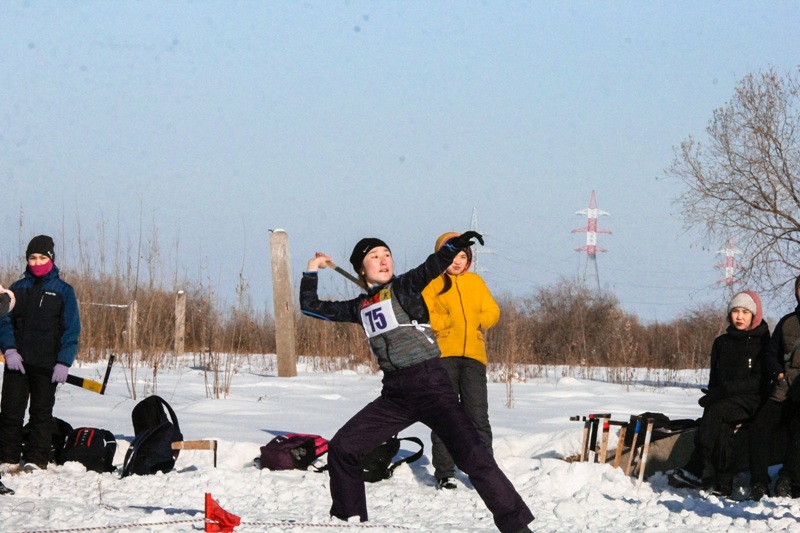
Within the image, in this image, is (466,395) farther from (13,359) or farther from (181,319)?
(181,319)

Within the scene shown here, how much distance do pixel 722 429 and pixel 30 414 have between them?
5061 mm

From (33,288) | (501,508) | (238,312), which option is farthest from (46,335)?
(238,312)

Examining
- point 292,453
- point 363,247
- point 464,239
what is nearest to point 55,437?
point 292,453

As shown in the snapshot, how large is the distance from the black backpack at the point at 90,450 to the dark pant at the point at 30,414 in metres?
0.18

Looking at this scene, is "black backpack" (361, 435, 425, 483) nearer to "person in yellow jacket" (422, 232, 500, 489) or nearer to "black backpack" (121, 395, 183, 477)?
"person in yellow jacket" (422, 232, 500, 489)

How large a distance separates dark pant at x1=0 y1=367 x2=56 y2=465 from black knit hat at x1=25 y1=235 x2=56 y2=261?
866mm

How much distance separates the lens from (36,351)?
298 inches

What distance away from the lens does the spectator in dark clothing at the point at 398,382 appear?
498 cm

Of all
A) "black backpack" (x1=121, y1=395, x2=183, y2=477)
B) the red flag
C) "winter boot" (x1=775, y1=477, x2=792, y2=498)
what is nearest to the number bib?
the red flag

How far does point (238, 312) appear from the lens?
14.0 metres

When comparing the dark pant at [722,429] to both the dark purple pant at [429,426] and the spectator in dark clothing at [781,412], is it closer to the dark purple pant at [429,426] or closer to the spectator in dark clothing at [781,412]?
the spectator in dark clothing at [781,412]

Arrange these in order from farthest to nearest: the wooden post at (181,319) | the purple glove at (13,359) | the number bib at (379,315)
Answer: the wooden post at (181,319) → the purple glove at (13,359) → the number bib at (379,315)

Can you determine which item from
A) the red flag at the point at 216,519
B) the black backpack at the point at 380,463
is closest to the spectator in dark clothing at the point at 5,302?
the red flag at the point at 216,519

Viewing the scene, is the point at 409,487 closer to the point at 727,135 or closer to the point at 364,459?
the point at 364,459
